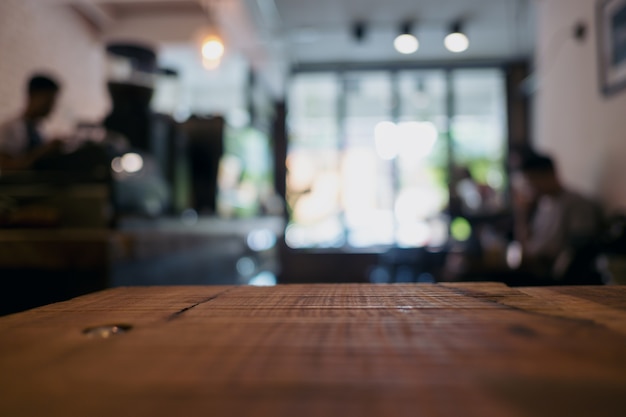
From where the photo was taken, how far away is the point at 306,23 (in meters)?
6.70

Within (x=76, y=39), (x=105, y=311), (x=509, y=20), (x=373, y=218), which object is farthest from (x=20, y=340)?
(x=373, y=218)

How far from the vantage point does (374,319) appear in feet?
1.42

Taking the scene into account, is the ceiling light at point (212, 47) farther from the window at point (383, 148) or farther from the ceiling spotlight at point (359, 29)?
the window at point (383, 148)

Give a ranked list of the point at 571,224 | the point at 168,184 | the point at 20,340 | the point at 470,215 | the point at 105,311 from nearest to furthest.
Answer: the point at 20,340, the point at 105,311, the point at 168,184, the point at 571,224, the point at 470,215

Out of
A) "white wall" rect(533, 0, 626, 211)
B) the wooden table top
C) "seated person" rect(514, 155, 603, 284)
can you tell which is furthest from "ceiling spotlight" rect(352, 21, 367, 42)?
the wooden table top

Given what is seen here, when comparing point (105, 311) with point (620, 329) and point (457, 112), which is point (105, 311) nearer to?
point (620, 329)

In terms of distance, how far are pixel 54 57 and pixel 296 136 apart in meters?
4.51

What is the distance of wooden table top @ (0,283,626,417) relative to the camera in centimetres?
26

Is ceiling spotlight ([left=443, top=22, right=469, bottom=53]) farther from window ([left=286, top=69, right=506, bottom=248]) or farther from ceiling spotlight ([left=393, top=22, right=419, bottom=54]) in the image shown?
window ([left=286, top=69, right=506, bottom=248])

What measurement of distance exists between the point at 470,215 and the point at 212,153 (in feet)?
11.2

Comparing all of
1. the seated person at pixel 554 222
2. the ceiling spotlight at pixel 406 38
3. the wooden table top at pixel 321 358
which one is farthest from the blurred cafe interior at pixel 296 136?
the wooden table top at pixel 321 358

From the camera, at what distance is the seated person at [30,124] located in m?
2.70

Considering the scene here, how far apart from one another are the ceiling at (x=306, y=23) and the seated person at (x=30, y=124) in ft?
9.05

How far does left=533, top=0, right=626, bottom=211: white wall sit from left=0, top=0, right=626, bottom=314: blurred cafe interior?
0.02 metres
